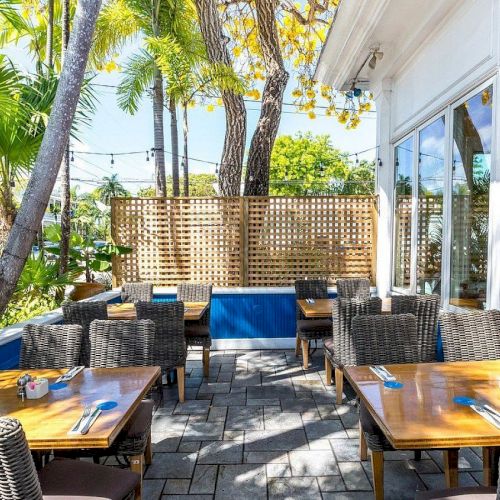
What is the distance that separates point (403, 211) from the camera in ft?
17.8

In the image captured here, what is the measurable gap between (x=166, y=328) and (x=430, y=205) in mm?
3131

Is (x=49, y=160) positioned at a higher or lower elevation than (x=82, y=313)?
higher

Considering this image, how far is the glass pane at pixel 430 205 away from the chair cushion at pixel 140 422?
3.19m

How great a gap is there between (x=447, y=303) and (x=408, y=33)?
293cm

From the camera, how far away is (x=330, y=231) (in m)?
5.96

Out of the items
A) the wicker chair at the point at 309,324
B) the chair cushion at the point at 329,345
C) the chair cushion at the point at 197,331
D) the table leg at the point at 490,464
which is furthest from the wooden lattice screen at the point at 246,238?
the table leg at the point at 490,464

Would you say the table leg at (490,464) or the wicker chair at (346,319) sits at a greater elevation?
the wicker chair at (346,319)

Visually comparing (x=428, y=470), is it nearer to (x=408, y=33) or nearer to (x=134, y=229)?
(x=408, y=33)

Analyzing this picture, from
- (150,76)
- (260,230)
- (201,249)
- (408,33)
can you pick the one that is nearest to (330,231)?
(260,230)

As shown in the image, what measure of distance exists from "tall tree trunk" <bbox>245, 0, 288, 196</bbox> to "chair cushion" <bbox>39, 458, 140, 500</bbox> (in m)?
5.30

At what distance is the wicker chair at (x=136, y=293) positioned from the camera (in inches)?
203

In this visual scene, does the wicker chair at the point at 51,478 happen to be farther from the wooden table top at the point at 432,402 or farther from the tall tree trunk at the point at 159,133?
the tall tree trunk at the point at 159,133

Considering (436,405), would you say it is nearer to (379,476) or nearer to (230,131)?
(379,476)

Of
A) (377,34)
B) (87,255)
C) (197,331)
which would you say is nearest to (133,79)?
(87,255)
